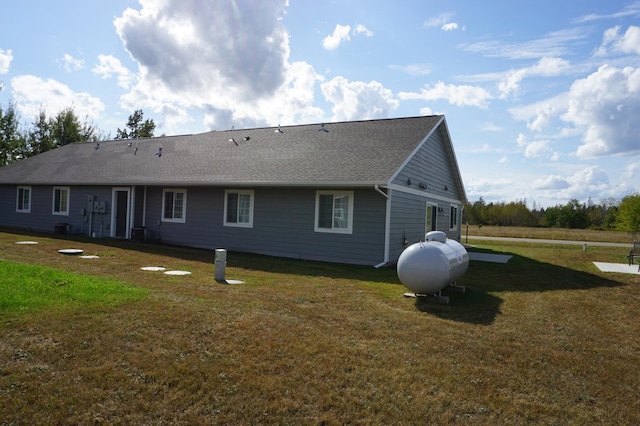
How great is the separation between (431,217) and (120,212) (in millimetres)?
12900

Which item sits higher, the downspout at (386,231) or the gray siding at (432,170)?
the gray siding at (432,170)

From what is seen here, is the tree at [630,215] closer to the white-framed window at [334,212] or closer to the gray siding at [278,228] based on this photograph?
the gray siding at [278,228]

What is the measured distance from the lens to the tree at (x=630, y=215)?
31.1 m

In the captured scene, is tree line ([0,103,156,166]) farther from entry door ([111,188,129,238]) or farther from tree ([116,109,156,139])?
entry door ([111,188,129,238])

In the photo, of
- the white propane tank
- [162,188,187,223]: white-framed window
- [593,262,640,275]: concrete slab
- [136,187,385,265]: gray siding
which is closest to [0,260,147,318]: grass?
the white propane tank

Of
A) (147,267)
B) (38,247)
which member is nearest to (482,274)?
(147,267)

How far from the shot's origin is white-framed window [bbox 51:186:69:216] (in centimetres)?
1997

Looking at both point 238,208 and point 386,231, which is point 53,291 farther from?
point 238,208

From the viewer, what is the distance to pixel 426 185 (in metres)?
15.9

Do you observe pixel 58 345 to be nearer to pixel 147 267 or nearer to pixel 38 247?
pixel 147 267

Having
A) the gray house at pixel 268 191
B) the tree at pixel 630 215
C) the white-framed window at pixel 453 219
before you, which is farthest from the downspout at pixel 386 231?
the tree at pixel 630 215

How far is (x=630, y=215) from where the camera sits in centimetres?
3166

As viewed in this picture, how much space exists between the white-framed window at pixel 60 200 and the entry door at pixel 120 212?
126 inches

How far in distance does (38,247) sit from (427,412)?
13.5m
